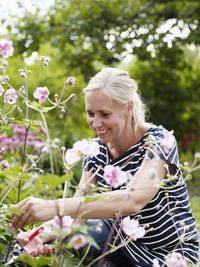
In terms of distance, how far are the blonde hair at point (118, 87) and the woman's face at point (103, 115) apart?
34 millimetres

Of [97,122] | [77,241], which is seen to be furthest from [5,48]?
[77,241]

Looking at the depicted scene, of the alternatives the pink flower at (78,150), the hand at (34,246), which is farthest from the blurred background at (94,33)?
the pink flower at (78,150)

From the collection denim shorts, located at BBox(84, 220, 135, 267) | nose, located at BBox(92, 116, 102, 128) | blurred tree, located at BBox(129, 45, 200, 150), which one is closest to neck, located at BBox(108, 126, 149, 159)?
nose, located at BBox(92, 116, 102, 128)

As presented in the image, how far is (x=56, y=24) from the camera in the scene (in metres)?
5.76

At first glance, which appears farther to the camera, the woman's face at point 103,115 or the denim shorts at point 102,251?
the denim shorts at point 102,251

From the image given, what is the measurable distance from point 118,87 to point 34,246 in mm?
877

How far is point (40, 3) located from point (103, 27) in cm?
98

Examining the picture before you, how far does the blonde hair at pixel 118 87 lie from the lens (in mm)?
1888

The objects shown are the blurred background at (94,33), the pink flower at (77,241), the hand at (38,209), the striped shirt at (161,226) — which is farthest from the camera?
the blurred background at (94,33)

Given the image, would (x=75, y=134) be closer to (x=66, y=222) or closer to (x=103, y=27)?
(x=103, y=27)

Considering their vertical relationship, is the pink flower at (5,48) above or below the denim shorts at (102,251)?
above

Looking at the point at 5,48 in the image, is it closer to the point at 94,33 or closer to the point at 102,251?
the point at 102,251

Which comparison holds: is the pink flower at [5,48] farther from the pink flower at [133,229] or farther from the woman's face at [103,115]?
the pink flower at [133,229]

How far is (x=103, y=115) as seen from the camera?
6.03ft
